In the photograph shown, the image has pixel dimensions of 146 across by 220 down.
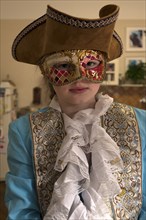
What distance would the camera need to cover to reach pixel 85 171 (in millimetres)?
772

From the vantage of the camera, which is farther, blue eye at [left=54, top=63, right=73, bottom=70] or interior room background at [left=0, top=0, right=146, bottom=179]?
interior room background at [left=0, top=0, right=146, bottom=179]

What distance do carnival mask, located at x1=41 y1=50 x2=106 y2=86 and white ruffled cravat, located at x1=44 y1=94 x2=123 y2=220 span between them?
0.40ft

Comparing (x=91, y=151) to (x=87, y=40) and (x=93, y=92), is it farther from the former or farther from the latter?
(x=87, y=40)

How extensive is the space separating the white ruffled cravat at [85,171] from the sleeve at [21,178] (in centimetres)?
8

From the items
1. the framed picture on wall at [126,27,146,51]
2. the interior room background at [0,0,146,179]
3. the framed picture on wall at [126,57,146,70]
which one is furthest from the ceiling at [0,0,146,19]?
the framed picture on wall at [126,57,146,70]

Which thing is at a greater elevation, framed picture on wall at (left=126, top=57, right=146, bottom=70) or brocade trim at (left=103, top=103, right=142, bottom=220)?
framed picture on wall at (left=126, top=57, right=146, bottom=70)

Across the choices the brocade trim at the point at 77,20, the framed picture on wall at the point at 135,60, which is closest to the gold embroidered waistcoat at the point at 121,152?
the brocade trim at the point at 77,20

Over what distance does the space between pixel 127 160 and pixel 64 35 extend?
427 mm

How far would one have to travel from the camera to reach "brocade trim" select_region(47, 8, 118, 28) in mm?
693

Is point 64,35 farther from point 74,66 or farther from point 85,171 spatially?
point 85,171

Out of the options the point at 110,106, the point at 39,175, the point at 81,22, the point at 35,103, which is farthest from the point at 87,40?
the point at 35,103

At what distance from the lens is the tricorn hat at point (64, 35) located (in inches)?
27.9

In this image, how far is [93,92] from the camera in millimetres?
842

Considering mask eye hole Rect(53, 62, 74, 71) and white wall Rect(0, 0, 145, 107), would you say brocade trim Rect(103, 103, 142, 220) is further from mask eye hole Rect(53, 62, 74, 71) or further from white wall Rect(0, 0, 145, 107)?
white wall Rect(0, 0, 145, 107)
